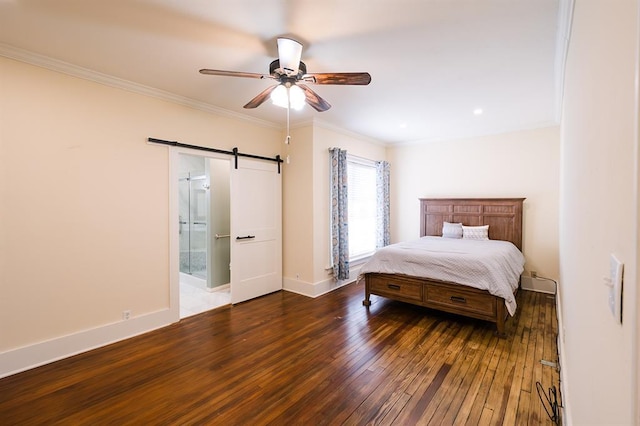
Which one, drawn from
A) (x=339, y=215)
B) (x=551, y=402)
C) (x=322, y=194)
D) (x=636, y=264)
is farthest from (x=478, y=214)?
(x=636, y=264)

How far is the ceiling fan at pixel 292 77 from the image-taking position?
2117 millimetres

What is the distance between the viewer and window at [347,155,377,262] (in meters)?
5.20

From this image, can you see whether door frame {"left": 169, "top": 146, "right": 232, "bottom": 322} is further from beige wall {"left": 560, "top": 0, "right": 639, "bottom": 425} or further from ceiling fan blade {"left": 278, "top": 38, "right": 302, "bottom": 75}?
beige wall {"left": 560, "top": 0, "right": 639, "bottom": 425}

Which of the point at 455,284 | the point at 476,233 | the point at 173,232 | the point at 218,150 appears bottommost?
the point at 455,284

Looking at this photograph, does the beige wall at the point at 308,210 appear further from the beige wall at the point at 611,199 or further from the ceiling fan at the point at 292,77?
the beige wall at the point at 611,199

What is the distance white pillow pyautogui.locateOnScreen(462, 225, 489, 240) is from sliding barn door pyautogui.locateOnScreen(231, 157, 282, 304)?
10.1 feet

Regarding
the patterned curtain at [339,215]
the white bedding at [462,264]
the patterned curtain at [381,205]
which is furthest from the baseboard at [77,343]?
the patterned curtain at [381,205]

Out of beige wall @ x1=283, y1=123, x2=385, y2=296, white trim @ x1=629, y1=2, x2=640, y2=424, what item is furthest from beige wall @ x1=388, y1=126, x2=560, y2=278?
white trim @ x1=629, y1=2, x2=640, y2=424

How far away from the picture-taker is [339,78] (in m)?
2.22

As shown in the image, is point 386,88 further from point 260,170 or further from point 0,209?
point 0,209

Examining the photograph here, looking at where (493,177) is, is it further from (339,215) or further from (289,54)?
(289,54)

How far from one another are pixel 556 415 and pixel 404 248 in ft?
7.30

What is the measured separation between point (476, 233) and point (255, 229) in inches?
140

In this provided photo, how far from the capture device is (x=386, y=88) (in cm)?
310
